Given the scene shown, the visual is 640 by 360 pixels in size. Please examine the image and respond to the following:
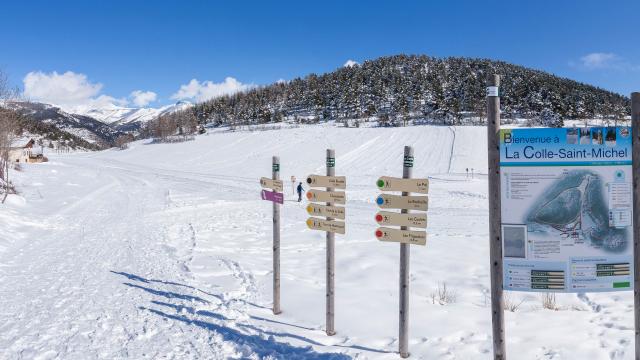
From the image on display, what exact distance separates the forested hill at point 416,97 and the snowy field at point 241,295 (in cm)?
7826

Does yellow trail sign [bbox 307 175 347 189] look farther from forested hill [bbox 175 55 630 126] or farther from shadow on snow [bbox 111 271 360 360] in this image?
forested hill [bbox 175 55 630 126]

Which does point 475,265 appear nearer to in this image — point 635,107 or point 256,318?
point 256,318

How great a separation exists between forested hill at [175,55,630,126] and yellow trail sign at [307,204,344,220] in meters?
84.8

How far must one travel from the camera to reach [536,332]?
572cm

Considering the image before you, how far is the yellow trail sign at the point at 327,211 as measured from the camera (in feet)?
19.4

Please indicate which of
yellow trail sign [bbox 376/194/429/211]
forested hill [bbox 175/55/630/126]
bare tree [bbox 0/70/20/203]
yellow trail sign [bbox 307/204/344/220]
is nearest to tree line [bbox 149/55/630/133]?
forested hill [bbox 175/55/630/126]

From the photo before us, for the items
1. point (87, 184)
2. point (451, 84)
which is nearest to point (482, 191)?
point (87, 184)

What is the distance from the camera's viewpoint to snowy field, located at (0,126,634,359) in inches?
218

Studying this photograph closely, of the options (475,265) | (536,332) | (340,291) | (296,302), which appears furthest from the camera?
(475,265)

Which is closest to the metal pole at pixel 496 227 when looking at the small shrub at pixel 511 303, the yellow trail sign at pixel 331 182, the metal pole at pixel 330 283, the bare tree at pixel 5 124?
the yellow trail sign at pixel 331 182

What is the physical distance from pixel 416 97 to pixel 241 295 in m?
136

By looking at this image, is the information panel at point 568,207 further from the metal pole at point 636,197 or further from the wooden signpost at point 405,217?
the wooden signpost at point 405,217

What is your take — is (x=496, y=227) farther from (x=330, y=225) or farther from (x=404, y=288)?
(x=330, y=225)

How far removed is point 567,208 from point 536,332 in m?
2.36
